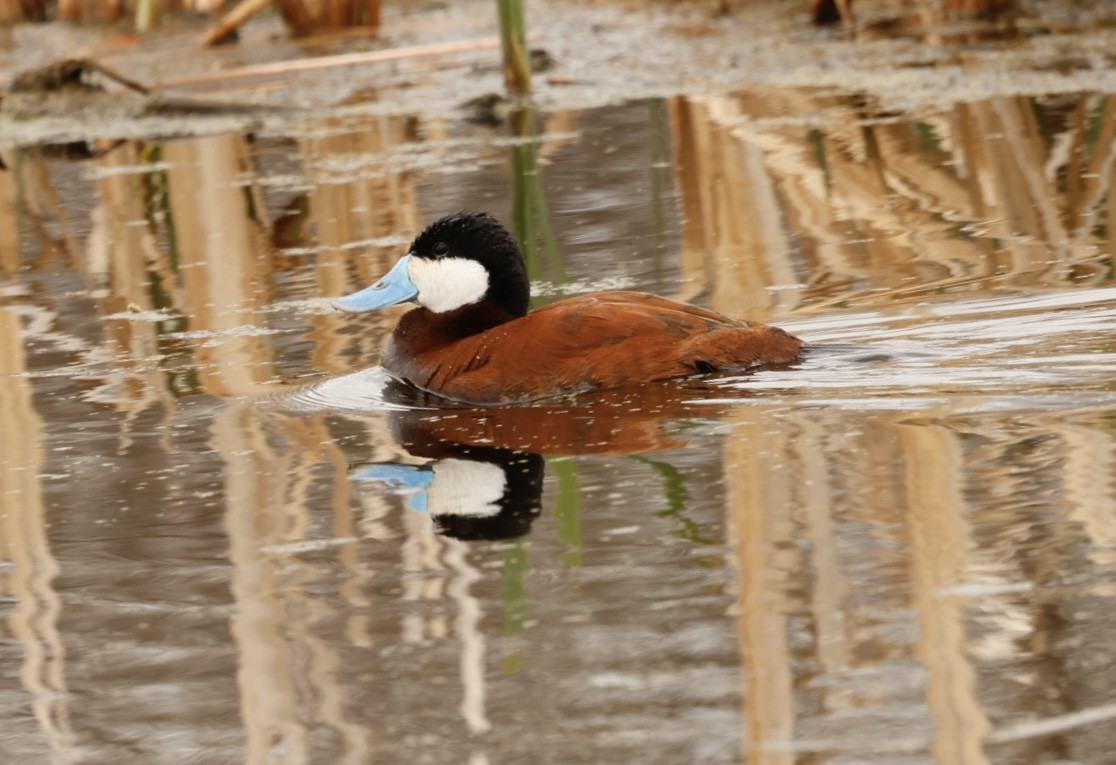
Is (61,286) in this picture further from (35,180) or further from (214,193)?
(35,180)

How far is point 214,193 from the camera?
385 inches

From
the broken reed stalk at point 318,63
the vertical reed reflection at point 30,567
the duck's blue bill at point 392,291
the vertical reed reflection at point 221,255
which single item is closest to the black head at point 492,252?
the duck's blue bill at point 392,291

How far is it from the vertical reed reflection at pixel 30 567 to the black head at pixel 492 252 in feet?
4.35

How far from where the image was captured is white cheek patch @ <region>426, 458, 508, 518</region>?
14.1 ft

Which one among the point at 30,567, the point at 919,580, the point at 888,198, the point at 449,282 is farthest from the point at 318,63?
the point at 919,580

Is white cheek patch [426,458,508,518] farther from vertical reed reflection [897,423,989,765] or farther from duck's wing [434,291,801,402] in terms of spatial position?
vertical reed reflection [897,423,989,765]

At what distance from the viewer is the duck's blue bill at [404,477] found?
14.6 ft

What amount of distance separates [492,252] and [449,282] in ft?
0.54

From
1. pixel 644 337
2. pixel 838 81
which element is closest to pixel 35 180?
pixel 838 81

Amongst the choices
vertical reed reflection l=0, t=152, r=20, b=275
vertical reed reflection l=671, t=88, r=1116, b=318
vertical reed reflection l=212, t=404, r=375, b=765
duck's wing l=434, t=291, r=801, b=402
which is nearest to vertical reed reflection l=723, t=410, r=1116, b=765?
duck's wing l=434, t=291, r=801, b=402

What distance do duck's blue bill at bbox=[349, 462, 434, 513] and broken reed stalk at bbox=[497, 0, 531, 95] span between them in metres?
6.23

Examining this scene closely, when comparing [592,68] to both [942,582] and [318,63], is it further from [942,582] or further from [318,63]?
[942,582]

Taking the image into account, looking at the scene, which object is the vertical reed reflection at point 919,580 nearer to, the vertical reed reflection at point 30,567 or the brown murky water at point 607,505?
the brown murky water at point 607,505

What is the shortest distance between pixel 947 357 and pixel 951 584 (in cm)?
199
